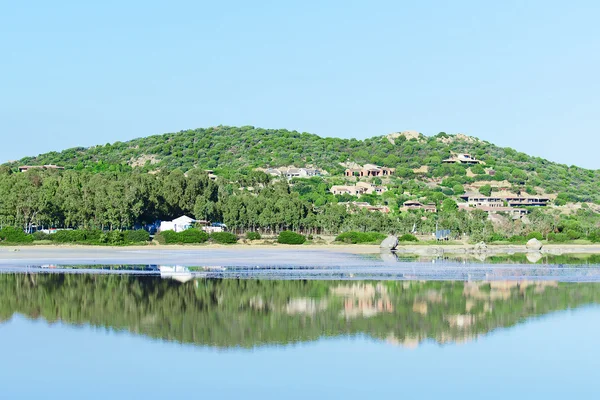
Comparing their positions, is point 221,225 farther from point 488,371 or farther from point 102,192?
point 488,371

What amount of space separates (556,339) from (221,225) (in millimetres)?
72078

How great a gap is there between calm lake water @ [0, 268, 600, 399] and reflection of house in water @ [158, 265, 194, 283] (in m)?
3.91

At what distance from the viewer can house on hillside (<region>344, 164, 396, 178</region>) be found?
169 metres

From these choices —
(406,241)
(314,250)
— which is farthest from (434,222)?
(314,250)

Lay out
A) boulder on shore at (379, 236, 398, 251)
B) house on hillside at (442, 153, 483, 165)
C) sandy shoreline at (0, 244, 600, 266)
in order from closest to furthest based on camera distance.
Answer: sandy shoreline at (0, 244, 600, 266), boulder on shore at (379, 236, 398, 251), house on hillside at (442, 153, 483, 165)

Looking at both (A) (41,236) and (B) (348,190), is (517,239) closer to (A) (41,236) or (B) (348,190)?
(A) (41,236)

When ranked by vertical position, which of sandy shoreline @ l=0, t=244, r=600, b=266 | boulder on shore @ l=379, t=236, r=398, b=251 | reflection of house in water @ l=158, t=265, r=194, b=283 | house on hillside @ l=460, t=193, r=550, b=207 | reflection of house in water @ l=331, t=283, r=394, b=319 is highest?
house on hillside @ l=460, t=193, r=550, b=207

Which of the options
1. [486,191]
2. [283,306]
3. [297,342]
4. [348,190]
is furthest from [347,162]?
[297,342]

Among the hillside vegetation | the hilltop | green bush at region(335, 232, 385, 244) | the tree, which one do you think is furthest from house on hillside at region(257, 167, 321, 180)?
green bush at region(335, 232, 385, 244)

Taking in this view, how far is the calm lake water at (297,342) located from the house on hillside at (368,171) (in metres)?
136

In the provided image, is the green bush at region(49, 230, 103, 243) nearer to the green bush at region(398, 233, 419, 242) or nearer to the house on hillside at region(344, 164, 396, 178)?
the green bush at region(398, 233, 419, 242)

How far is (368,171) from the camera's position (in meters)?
170

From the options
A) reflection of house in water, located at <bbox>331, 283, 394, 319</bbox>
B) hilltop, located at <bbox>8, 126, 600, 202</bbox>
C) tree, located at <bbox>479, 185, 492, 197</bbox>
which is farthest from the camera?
hilltop, located at <bbox>8, 126, 600, 202</bbox>

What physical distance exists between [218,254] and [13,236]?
20.3 meters
